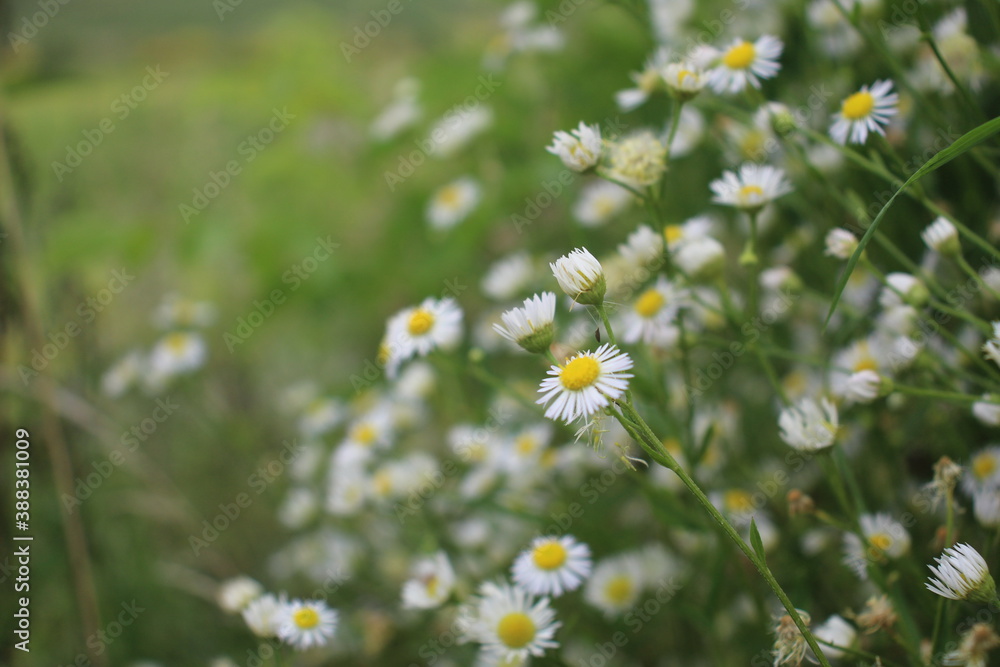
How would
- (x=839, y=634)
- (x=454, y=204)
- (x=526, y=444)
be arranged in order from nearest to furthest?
(x=839, y=634) → (x=526, y=444) → (x=454, y=204)

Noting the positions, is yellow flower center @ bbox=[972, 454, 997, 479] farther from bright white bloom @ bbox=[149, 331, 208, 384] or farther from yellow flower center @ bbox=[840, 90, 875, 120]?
bright white bloom @ bbox=[149, 331, 208, 384]

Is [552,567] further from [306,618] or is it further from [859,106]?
[859,106]

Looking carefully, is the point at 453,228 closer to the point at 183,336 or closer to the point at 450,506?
the point at 450,506

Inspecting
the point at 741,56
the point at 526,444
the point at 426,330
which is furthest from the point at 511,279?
the point at 741,56

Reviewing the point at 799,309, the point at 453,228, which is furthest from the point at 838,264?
the point at 453,228

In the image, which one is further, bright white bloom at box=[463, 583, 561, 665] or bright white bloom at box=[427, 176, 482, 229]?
bright white bloom at box=[427, 176, 482, 229]

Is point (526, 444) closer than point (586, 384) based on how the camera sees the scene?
No

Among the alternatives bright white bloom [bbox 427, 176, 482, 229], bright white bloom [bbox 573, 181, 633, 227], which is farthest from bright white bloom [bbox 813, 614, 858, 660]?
bright white bloom [bbox 427, 176, 482, 229]
